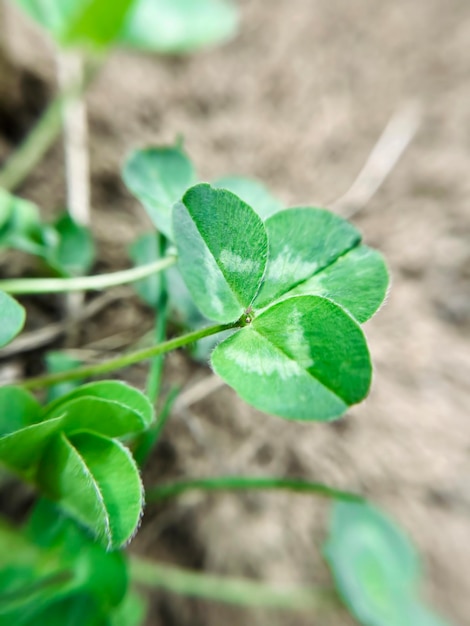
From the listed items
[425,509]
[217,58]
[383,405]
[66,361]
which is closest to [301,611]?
[425,509]

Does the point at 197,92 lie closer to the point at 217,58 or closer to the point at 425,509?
the point at 217,58

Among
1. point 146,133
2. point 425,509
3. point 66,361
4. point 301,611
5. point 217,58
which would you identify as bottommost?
point 301,611

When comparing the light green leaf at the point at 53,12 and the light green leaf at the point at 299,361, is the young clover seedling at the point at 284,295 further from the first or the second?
the light green leaf at the point at 53,12

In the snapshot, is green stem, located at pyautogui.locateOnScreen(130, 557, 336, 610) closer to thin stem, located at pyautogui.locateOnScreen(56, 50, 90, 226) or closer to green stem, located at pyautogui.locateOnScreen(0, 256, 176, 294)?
green stem, located at pyautogui.locateOnScreen(0, 256, 176, 294)

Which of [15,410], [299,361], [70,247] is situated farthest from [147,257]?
[299,361]

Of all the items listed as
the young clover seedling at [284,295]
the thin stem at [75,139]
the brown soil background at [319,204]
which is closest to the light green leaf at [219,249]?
the young clover seedling at [284,295]

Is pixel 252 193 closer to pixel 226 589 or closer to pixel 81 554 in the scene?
pixel 81 554
